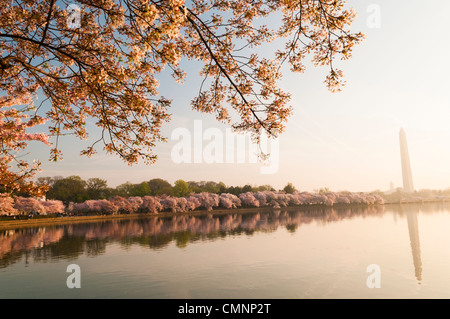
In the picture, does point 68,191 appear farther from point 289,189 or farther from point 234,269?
point 234,269

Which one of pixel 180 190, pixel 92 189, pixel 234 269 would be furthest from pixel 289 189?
pixel 234 269

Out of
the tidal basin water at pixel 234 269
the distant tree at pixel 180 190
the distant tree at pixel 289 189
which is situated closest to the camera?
the tidal basin water at pixel 234 269

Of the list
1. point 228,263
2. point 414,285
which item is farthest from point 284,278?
point 414,285

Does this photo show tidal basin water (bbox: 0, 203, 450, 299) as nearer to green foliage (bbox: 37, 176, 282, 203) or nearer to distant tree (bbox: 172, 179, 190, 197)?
green foliage (bbox: 37, 176, 282, 203)

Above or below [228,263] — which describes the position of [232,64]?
above

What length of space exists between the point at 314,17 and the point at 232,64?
214 centimetres

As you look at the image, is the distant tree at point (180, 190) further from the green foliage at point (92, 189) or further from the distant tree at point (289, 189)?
the distant tree at point (289, 189)

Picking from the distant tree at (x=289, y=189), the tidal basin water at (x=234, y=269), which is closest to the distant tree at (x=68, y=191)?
the tidal basin water at (x=234, y=269)

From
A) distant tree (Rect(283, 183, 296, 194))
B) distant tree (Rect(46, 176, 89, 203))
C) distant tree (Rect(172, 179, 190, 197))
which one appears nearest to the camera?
distant tree (Rect(46, 176, 89, 203))

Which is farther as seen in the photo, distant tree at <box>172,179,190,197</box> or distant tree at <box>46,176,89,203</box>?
distant tree at <box>172,179,190,197</box>

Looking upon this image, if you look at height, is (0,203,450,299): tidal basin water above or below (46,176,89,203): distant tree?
below

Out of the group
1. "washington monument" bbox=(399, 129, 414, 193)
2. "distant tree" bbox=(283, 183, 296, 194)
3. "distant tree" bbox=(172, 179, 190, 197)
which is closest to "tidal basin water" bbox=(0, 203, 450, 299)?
"distant tree" bbox=(172, 179, 190, 197)
